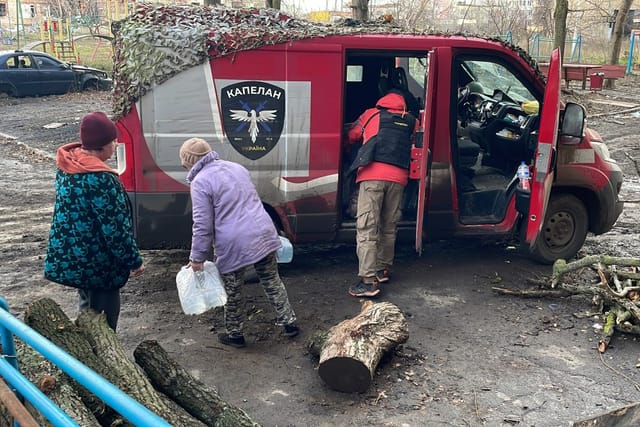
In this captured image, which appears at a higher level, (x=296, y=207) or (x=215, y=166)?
(x=215, y=166)

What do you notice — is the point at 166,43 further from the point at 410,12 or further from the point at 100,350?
the point at 410,12

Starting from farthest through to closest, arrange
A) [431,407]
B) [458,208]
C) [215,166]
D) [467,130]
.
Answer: [467,130] → [458,208] → [215,166] → [431,407]

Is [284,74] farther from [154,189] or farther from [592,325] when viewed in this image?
[592,325]

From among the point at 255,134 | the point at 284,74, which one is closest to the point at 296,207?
the point at 255,134

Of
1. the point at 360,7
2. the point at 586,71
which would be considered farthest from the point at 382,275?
the point at 586,71

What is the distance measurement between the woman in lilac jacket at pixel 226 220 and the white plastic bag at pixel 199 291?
65 mm

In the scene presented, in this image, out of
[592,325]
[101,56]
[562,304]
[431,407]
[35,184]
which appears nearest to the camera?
[431,407]

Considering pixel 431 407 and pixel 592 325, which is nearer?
pixel 431 407

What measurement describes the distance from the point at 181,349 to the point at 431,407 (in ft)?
6.05

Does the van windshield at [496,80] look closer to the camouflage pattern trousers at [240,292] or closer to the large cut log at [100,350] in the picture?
the camouflage pattern trousers at [240,292]

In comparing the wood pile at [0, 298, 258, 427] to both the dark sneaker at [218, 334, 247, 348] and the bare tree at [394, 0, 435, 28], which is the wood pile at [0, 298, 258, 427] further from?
the bare tree at [394, 0, 435, 28]

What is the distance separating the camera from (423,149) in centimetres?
521

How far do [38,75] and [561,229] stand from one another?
16.3 m

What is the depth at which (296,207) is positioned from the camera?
5.57 meters
